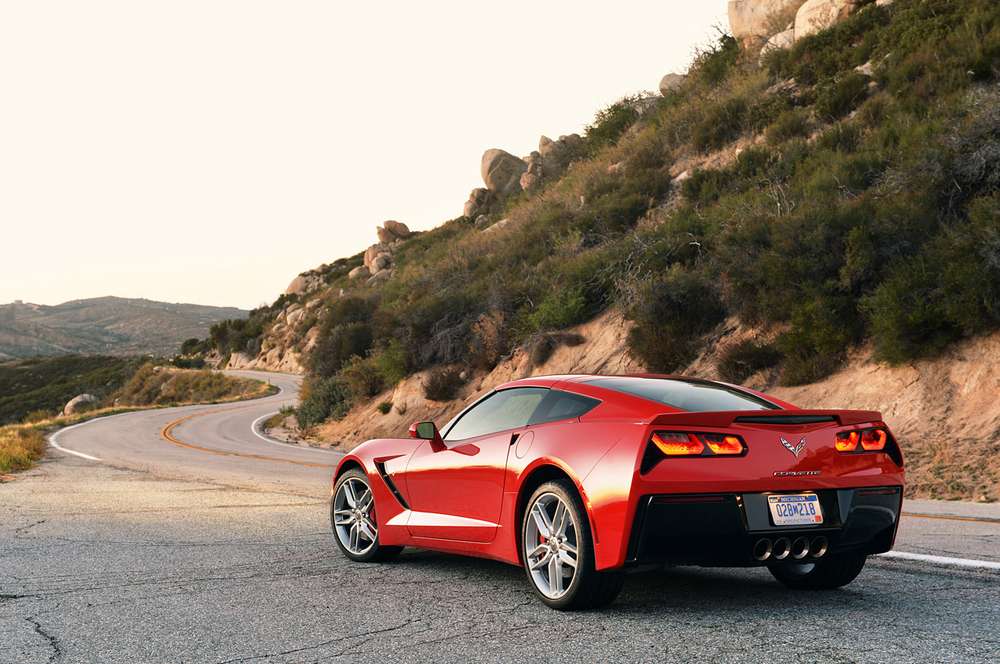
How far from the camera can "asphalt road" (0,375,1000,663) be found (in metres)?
4.76

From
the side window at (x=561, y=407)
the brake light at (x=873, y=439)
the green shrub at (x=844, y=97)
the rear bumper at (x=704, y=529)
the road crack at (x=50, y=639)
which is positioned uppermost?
the green shrub at (x=844, y=97)

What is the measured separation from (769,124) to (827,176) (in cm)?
766

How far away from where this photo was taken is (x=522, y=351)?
1006 inches

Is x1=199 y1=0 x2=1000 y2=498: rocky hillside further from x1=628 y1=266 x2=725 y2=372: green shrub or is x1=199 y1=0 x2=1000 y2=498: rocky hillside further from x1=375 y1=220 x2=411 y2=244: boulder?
x1=375 y1=220 x2=411 y2=244: boulder

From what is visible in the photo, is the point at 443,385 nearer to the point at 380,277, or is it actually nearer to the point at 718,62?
the point at 718,62

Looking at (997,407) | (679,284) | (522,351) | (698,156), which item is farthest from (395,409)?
(997,407)

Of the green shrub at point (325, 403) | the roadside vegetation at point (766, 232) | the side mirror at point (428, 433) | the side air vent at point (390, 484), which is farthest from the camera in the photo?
the green shrub at point (325, 403)

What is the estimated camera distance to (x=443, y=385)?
26.2 m

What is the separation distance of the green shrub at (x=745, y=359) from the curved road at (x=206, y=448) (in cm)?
791

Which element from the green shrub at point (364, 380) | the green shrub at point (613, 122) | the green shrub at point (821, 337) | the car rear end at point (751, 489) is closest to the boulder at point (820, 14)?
the green shrub at point (613, 122)

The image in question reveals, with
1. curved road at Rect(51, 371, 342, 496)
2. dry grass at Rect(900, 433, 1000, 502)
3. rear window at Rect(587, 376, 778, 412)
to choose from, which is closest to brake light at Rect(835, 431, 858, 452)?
rear window at Rect(587, 376, 778, 412)

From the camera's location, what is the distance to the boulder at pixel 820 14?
31.5 meters

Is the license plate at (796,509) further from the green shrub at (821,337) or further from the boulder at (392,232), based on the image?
the boulder at (392,232)

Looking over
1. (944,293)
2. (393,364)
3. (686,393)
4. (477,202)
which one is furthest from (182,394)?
(686,393)
